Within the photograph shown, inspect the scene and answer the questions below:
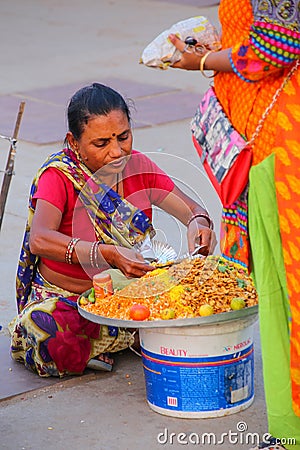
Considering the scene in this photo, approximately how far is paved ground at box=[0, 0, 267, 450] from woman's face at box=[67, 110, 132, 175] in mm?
276

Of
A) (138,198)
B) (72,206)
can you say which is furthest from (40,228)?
(138,198)

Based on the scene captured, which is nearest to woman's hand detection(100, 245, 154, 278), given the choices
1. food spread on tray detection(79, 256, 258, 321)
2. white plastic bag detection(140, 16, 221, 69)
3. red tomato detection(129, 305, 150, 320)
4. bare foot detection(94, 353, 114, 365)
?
food spread on tray detection(79, 256, 258, 321)

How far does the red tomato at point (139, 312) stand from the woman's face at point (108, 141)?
614mm

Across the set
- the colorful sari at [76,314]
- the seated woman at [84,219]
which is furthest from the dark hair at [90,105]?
the colorful sari at [76,314]

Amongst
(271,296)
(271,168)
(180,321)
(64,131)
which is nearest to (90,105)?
(180,321)

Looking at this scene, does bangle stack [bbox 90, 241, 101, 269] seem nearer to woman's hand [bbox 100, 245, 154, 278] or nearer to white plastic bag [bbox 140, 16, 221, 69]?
woman's hand [bbox 100, 245, 154, 278]

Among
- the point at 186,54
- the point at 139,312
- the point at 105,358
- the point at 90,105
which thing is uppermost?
the point at 186,54

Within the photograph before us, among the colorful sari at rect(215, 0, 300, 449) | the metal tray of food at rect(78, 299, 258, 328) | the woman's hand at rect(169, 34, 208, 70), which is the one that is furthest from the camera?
the metal tray of food at rect(78, 299, 258, 328)

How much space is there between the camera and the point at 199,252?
11.8ft

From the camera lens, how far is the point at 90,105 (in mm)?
3637

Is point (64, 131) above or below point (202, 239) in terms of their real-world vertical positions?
below

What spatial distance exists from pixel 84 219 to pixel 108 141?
0.31 metres

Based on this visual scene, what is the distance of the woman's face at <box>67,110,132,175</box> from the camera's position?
3613mm

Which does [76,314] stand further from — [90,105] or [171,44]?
[171,44]
